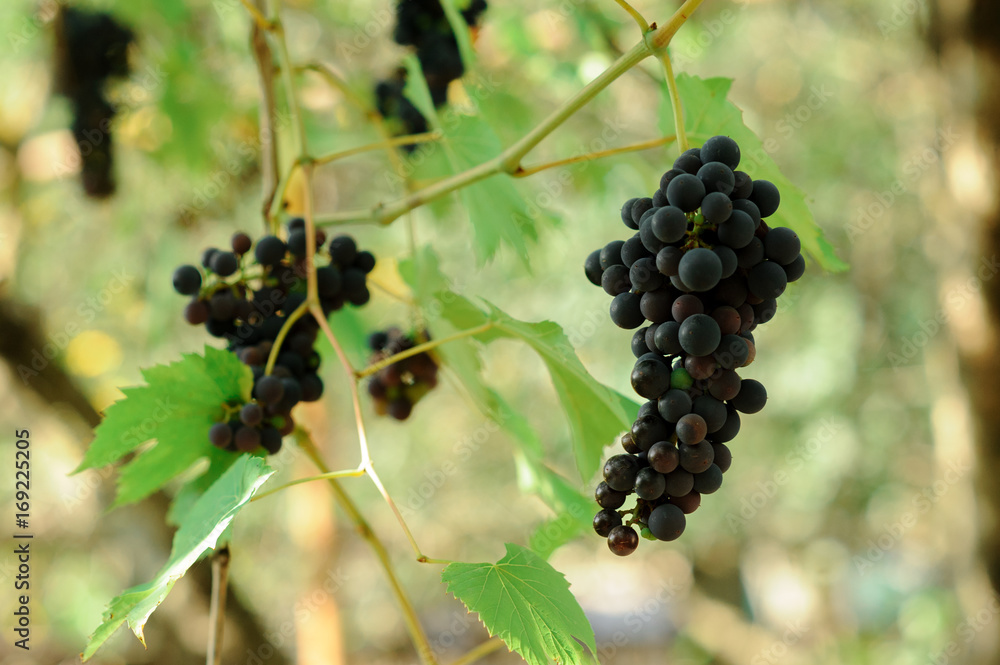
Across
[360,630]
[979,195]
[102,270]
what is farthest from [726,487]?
[102,270]

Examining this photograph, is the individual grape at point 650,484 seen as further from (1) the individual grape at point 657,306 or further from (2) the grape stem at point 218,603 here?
(2) the grape stem at point 218,603

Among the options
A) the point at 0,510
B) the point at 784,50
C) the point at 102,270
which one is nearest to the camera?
the point at 102,270

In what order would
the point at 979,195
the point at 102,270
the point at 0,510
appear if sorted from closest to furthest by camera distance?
the point at 979,195
the point at 102,270
the point at 0,510

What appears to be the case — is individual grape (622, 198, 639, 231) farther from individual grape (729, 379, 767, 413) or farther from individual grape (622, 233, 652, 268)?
individual grape (729, 379, 767, 413)

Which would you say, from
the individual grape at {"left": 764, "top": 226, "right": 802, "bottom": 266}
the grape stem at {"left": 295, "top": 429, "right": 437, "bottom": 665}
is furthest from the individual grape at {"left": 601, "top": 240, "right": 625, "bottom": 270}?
the grape stem at {"left": 295, "top": 429, "right": 437, "bottom": 665}

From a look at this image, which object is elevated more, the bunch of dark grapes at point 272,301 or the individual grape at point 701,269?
the individual grape at point 701,269

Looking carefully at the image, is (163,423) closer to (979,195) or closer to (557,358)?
(557,358)

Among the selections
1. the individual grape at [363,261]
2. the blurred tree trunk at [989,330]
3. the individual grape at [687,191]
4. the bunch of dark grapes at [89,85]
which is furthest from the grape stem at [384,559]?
the blurred tree trunk at [989,330]

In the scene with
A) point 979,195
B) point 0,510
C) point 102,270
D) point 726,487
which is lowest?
point 0,510
